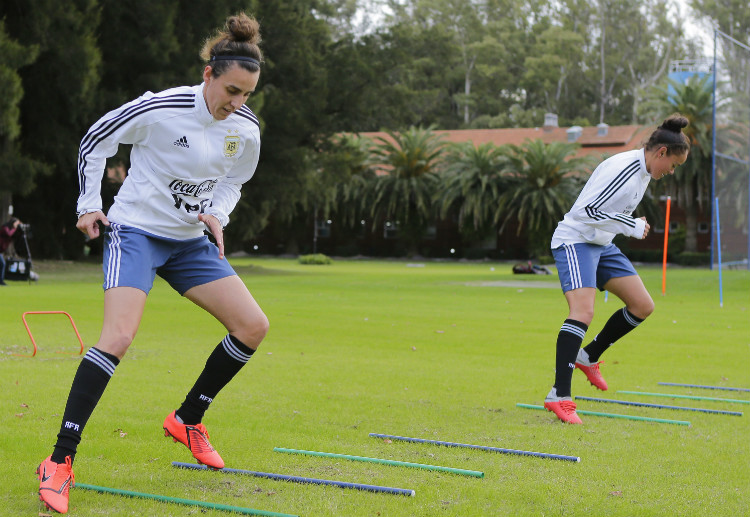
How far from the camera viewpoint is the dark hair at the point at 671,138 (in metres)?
7.24

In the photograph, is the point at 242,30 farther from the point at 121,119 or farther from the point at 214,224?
the point at 214,224

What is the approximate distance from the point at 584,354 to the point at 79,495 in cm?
475

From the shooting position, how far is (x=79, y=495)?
180 inches

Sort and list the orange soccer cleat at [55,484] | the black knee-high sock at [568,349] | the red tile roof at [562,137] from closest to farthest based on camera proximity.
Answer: the orange soccer cleat at [55,484], the black knee-high sock at [568,349], the red tile roof at [562,137]

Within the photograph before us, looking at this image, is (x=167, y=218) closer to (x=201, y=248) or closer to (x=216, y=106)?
(x=201, y=248)

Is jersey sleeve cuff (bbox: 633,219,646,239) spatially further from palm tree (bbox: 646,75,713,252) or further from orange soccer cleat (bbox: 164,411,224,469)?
palm tree (bbox: 646,75,713,252)

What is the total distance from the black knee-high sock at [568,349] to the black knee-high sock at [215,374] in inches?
113

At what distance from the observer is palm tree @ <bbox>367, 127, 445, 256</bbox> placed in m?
51.6

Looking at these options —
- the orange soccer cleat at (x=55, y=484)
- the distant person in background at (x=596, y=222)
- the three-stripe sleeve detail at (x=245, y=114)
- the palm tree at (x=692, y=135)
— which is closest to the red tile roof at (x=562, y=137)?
the palm tree at (x=692, y=135)

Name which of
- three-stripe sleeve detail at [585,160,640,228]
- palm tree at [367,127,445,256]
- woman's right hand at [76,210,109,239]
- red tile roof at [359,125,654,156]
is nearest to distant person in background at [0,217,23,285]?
three-stripe sleeve detail at [585,160,640,228]

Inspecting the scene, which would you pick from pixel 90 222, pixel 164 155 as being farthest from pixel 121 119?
pixel 90 222

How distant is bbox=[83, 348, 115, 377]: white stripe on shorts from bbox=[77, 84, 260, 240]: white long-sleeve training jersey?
28.4 inches

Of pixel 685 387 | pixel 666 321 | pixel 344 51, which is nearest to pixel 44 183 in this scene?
pixel 344 51

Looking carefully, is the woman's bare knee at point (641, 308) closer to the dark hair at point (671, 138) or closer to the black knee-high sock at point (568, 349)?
the black knee-high sock at point (568, 349)
